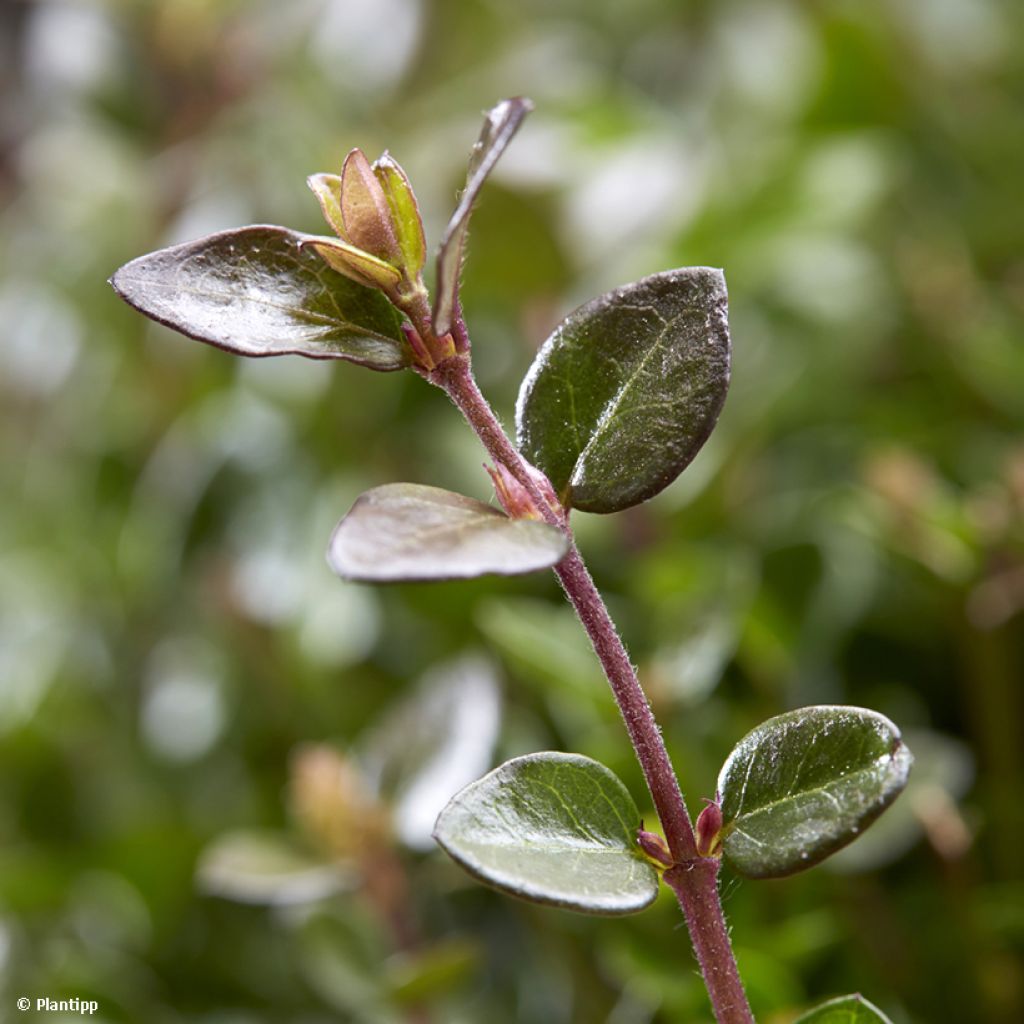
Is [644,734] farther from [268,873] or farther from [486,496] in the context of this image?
[486,496]

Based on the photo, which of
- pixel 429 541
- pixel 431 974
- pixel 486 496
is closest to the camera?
pixel 429 541

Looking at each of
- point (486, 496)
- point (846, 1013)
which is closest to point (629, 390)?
point (846, 1013)

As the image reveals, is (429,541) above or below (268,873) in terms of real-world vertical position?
above

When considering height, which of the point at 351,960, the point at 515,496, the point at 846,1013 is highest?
the point at 515,496

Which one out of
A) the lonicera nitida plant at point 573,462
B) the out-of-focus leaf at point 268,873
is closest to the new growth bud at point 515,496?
the lonicera nitida plant at point 573,462

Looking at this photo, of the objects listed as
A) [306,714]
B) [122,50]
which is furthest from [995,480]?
[122,50]

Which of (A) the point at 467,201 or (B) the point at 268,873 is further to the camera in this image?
(B) the point at 268,873

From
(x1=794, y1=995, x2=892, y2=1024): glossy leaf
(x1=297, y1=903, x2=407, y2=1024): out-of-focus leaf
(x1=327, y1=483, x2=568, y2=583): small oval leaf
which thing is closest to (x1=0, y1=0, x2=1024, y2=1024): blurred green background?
(x1=297, y1=903, x2=407, y2=1024): out-of-focus leaf

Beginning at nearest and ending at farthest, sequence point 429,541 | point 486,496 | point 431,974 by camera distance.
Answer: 1. point 429,541
2. point 431,974
3. point 486,496
